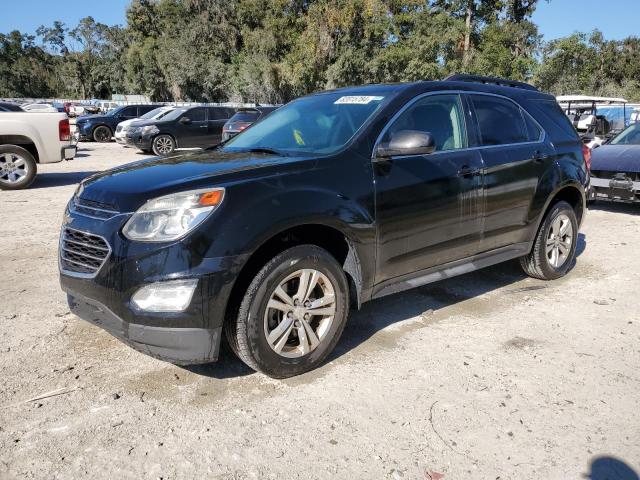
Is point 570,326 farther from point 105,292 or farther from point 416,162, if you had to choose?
point 105,292

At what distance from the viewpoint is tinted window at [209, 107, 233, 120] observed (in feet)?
61.1

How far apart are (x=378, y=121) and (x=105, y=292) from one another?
2067 mm

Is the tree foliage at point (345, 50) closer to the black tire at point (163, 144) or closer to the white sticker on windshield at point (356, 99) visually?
the black tire at point (163, 144)

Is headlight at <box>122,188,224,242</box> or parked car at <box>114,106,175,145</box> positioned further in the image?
parked car at <box>114,106,175,145</box>

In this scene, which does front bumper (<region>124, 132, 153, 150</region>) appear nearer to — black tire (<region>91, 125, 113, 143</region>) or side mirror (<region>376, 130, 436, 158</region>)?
black tire (<region>91, 125, 113, 143</region>)

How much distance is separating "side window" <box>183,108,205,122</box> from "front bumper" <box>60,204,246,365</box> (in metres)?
15.9

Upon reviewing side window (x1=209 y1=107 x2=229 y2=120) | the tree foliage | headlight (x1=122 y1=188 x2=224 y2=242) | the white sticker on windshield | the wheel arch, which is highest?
the tree foliage

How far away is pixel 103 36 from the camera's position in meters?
78.5

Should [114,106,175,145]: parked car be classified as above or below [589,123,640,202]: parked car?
above

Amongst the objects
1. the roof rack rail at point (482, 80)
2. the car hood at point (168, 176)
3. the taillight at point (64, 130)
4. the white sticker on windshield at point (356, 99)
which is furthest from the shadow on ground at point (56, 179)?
the roof rack rail at point (482, 80)

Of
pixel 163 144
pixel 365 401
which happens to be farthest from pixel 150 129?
pixel 365 401

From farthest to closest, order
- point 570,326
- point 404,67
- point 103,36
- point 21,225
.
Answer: point 103,36, point 404,67, point 21,225, point 570,326

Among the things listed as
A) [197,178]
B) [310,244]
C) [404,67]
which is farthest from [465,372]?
[404,67]

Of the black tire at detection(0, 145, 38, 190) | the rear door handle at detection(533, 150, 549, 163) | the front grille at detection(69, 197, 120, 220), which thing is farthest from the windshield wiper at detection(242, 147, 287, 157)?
the black tire at detection(0, 145, 38, 190)
